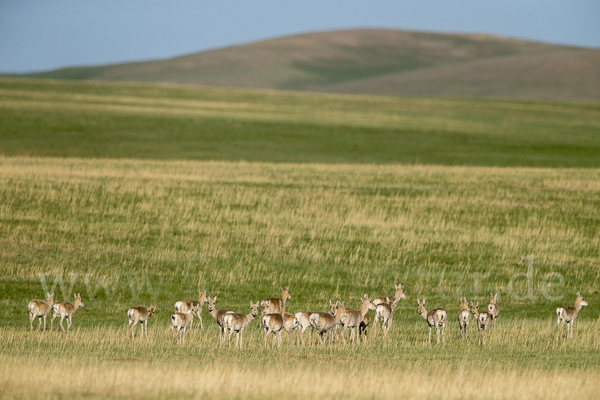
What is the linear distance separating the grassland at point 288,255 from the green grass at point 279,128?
22.7 inches

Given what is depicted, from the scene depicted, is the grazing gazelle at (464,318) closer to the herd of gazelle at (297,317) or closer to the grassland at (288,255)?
the herd of gazelle at (297,317)

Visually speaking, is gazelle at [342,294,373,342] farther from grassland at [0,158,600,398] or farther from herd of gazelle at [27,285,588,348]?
grassland at [0,158,600,398]

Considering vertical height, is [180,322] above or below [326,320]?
below

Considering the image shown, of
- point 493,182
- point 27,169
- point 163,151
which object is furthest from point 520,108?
point 27,169

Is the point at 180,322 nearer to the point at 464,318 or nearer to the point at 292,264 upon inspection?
the point at 464,318

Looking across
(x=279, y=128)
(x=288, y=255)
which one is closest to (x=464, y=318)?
(x=288, y=255)

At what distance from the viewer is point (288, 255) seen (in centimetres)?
3073

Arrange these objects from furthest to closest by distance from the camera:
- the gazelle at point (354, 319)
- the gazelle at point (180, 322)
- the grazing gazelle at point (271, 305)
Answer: the grazing gazelle at point (271, 305)
the gazelle at point (354, 319)
the gazelle at point (180, 322)

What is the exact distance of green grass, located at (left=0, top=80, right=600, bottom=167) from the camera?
7025 centimetres

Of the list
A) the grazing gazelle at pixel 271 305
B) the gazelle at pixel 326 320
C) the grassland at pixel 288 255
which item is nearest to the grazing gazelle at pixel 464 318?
the grassland at pixel 288 255

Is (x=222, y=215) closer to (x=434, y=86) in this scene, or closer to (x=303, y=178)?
(x=303, y=178)

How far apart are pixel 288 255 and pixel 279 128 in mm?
55845

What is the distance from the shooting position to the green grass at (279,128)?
230ft

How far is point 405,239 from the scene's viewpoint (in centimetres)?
3372
